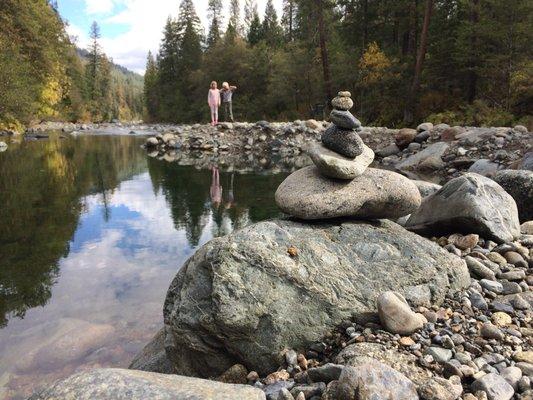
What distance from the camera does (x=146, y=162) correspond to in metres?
20.5

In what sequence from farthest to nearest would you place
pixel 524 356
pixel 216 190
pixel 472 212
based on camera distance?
pixel 216 190 → pixel 472 212 → pixel 524 356

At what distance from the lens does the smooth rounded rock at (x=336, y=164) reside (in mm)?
5203

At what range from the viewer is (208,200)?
11.8 meters

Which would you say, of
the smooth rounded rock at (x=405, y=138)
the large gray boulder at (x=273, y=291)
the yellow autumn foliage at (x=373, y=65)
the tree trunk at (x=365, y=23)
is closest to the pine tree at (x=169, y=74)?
the tree trunk at (x=365, y=23)

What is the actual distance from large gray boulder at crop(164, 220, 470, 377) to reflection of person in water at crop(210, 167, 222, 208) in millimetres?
6764

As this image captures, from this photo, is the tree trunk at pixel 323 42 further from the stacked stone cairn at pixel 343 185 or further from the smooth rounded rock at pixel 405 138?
the stacked stone cairn at pixel 343 185

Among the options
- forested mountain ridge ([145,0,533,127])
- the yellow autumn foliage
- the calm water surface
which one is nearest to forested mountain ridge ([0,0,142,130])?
forested mountain ridge ([145,0,533,127])

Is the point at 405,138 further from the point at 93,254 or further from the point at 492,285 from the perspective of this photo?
the point at 492,285

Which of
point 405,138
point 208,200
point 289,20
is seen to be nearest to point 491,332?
point 208,200

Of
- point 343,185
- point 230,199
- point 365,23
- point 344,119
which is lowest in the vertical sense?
point 230,199

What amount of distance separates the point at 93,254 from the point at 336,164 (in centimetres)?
472

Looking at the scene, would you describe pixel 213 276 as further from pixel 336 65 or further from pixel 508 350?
pixel 336 65

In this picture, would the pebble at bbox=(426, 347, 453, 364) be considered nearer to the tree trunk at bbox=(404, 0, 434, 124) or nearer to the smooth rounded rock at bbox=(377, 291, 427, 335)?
the smooth rounded rock at bbox=(377, 291, 427, 335)

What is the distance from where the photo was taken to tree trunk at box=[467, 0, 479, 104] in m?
22.0
